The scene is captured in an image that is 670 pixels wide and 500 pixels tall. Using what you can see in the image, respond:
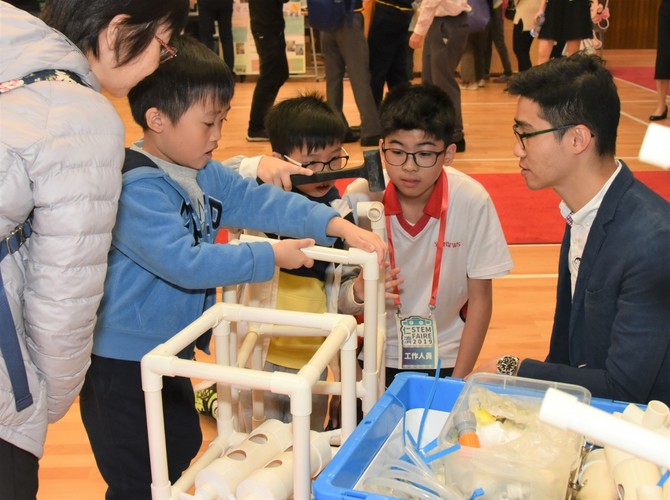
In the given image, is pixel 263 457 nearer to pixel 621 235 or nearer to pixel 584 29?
pixel 621 235

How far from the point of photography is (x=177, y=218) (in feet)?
4.80

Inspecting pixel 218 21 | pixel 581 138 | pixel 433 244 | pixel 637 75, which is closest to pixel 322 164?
pixel 433 244

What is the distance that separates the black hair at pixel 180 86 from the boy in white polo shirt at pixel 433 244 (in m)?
0.63

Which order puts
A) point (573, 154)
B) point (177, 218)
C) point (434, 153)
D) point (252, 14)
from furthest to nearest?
point (252, 14) < point (434, 153) < point (573, 154) < point (177, 218)

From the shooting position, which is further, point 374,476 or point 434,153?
point 434,153

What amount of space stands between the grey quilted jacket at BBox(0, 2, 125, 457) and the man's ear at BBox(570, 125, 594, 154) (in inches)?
40.1

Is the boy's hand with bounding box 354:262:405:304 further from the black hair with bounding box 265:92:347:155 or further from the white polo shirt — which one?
the black hair with bounding box 265:92:347:155

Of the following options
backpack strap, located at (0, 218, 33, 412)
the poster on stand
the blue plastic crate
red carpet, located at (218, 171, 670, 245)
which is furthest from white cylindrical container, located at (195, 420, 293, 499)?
the poster on stand

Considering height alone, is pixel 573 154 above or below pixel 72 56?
below

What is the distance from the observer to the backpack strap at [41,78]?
1078 mm

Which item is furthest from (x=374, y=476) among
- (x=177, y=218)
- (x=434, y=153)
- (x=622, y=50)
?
(x=622, y=50)

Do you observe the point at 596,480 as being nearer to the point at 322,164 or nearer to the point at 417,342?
the point at 417,342

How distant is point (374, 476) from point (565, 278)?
0.90 metres

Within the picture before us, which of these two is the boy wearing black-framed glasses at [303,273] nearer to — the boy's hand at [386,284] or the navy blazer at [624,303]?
the boy's hand at [386,284]
